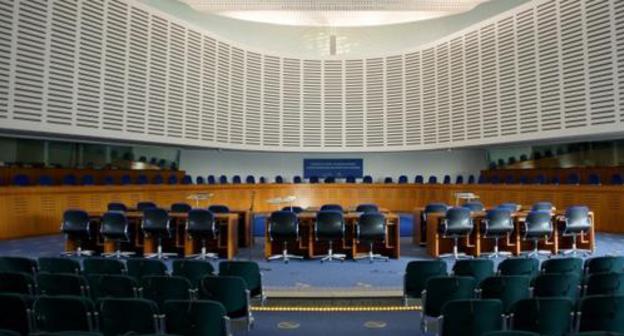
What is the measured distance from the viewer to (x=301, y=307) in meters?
5.04

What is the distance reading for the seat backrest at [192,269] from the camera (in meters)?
4.55

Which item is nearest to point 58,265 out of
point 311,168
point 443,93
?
point 443,93

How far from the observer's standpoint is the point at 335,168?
18.5m

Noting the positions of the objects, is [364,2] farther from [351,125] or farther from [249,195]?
[249,195]

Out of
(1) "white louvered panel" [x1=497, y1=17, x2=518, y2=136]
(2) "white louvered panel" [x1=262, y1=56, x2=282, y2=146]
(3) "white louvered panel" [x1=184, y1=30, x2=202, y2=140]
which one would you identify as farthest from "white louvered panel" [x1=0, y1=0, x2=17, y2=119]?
(1) "white louvered panel" [x1=497, y1=17, x2=518, y2=136]

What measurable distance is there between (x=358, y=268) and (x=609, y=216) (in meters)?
Result: 7.65

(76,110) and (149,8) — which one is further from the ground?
(149,8)

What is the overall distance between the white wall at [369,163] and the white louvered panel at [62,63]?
22.0 feet

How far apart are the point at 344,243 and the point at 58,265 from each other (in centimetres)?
470

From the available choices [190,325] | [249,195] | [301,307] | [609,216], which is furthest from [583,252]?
[249,195]

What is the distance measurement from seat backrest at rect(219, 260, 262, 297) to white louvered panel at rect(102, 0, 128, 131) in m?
9.37

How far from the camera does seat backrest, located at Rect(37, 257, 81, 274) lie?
4492 millimetres

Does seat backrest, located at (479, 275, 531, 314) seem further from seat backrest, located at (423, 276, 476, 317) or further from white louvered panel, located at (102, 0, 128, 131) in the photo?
white louvered panel, located at (102, 0, 128, 131)

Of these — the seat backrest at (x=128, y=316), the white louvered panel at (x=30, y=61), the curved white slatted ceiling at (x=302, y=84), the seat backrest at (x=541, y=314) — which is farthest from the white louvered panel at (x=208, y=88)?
the seat backrest at (x=541, y=314)
